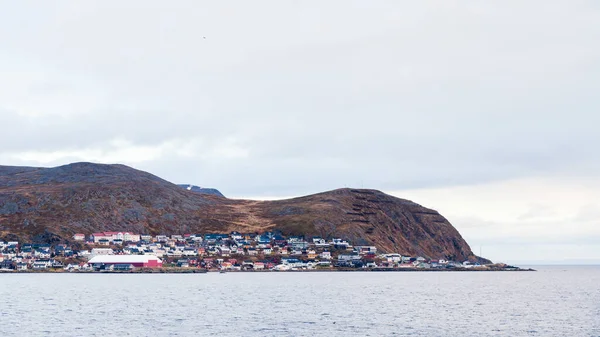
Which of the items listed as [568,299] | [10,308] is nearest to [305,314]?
[10,308]

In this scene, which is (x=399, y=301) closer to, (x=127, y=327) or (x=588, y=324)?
(x=588, y=324)

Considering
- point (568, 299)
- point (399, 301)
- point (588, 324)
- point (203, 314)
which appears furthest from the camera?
point (568, 299)

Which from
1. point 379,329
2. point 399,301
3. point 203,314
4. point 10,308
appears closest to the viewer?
point 379,329

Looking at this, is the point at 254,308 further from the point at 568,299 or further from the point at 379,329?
the point at 568,299

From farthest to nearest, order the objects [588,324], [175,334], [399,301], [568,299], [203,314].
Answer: [568,299] < [399,301] < [203,314] < [588,324] < [175,334]

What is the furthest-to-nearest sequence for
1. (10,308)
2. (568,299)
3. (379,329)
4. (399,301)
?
(568,299), (399,301), (10,308), (379,329)

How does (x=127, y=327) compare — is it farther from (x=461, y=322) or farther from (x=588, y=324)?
(x=588, y=324)

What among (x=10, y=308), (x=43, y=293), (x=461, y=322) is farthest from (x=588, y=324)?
(x=43, y=293)

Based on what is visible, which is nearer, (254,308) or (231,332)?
(231,332)

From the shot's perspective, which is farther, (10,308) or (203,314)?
(10,308)

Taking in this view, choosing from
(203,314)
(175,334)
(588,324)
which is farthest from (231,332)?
(588,324)
